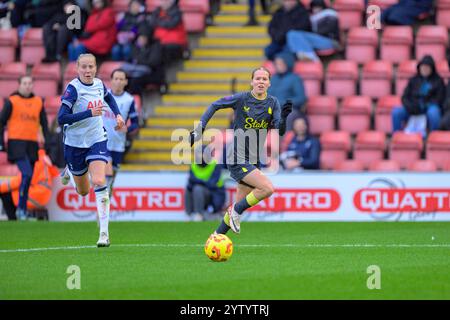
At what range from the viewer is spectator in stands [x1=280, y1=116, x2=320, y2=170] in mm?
20984

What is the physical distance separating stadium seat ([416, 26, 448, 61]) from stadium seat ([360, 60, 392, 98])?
0.82 metres

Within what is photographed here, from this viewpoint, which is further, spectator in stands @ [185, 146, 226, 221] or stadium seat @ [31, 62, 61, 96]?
stadium seat @ [31, 62, 61, 96]

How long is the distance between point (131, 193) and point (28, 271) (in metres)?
8.86

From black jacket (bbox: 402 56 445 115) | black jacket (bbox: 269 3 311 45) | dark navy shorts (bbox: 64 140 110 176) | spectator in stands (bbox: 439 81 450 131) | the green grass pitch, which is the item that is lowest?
the green grass pitch

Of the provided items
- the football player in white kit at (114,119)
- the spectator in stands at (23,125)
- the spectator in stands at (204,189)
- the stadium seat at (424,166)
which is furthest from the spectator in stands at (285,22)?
the football player in white kit at (114,119)

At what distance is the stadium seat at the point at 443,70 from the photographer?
22.3 meters

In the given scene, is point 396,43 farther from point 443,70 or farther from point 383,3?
point 443,70

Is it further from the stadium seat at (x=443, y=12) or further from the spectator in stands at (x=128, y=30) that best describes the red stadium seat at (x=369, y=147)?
the spectator in stands at (x=128, y=30)

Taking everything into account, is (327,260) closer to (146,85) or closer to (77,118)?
(77,118)

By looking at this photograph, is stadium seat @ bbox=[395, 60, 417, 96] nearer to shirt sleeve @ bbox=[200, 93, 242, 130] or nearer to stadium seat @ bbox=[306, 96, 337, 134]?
stadium seat @ bbox=[306, 96, 337, 134]

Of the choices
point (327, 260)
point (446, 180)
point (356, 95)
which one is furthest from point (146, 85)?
point (327, 260)

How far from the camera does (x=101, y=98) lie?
14.9 m

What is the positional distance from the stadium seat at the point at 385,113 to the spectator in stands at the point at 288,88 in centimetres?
145

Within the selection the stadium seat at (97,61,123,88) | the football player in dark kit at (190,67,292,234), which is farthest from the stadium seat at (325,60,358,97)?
the football player in dark kit at (190,67,292,234)
